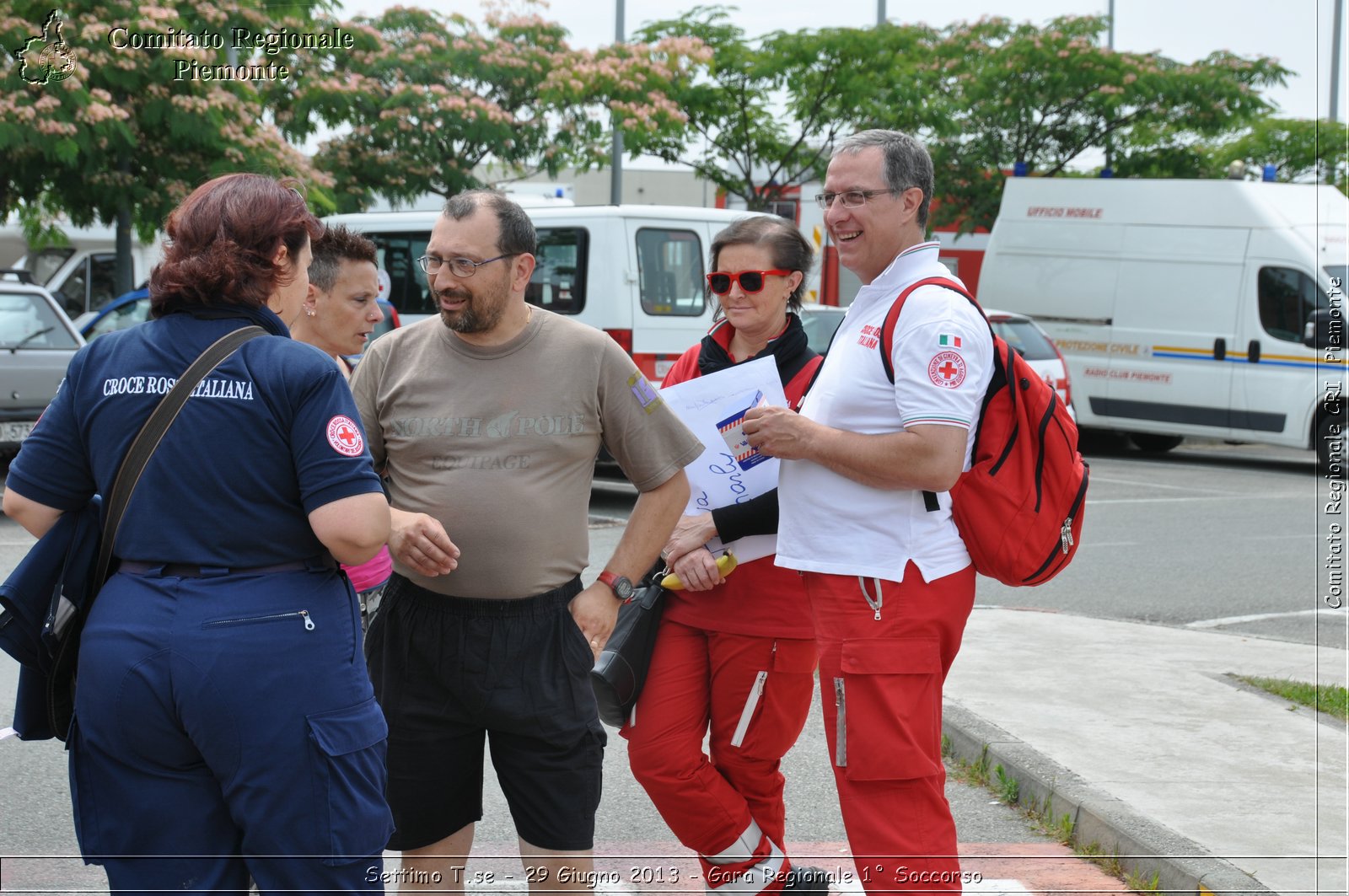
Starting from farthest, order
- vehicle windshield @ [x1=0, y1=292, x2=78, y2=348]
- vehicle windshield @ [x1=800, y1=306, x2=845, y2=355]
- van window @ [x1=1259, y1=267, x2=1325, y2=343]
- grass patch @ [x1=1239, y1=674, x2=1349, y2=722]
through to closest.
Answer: van window @ [x1=1259, y1=267, x2=1325, y2=343] → vehicle windshield @ [x1=0, y1=292, x2=78, y2=348] → vehicle windshield @ [x1=800, y1=306, x2=845, y2=355] → grass patch @ [x1=1239, y1=674, x2=1349, y2=722]

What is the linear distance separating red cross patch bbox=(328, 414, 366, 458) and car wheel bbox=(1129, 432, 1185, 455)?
17.2 meters

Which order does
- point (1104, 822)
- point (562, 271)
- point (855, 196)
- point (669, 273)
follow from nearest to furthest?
point (855, 196) < point (1104, 822) < point (669, 273) < point (562, 271)

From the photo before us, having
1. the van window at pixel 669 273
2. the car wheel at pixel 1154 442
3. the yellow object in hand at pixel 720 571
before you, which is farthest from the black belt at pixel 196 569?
the car wheel at pixel 1154 442

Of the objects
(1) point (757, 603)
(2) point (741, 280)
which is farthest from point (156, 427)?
(2) point (741, 280)

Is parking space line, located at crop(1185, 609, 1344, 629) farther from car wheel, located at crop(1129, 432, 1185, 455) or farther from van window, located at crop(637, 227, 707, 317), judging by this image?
car wheel, located at crop(1129, 432, 1185, 455)

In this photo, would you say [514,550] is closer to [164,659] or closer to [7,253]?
[164,659]

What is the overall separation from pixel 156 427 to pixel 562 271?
9783 mm

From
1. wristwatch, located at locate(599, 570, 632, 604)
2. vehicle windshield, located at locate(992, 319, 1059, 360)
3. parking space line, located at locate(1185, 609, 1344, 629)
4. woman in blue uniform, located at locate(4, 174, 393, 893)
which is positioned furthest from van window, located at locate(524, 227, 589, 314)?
woman in blue uniform, located at locate(4, 174, 393, 893)

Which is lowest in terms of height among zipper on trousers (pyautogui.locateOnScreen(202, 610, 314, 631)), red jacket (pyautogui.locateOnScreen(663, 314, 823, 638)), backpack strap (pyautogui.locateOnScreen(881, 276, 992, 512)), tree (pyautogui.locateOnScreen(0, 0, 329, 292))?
red jacket (pyautogui.locateOnScreen(663, 314, 823, 638))

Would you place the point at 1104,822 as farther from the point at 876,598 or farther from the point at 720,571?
the point at 876,598

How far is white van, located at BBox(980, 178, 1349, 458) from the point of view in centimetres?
1583

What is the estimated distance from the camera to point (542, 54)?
72.0ft

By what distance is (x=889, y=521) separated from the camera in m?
3.10

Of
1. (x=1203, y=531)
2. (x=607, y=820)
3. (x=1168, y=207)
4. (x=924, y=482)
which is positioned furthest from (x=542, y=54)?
(x=924, y=482)
